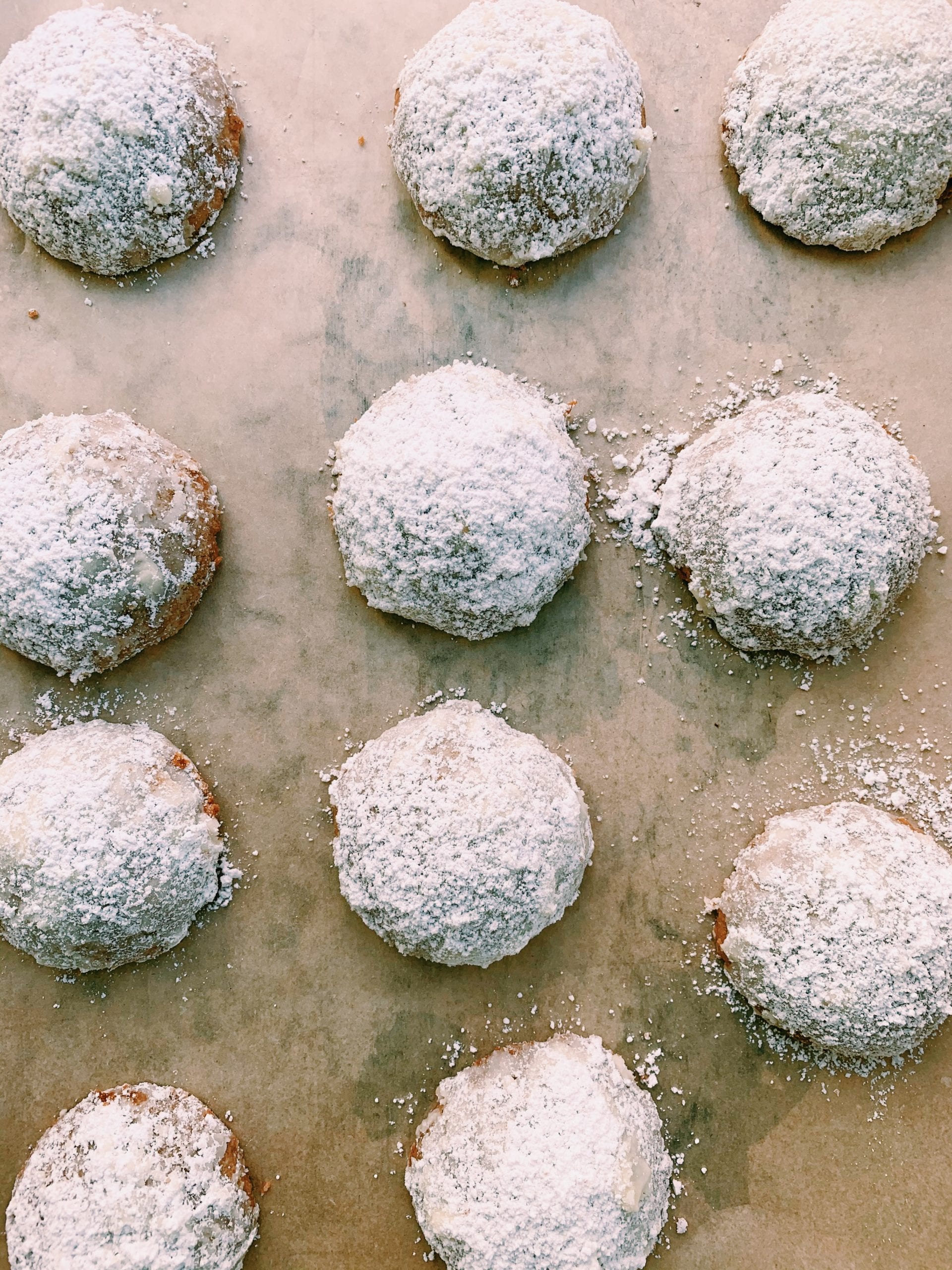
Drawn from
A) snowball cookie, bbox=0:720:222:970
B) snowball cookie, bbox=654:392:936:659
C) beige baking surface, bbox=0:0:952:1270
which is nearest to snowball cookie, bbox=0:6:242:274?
beige baking surface, bbox=0:0:952:1270

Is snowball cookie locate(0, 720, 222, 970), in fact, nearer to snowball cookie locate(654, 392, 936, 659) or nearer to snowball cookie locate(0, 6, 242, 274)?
snowball cookie locate(0, 6, 242, 274)

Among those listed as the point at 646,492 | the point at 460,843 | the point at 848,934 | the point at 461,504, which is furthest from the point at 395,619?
the point at 848,934

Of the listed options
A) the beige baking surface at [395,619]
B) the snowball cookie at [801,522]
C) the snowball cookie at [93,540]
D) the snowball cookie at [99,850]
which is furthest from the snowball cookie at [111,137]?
the snowball cookie at [801,522]

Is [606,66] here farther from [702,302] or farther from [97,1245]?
[97,1245]

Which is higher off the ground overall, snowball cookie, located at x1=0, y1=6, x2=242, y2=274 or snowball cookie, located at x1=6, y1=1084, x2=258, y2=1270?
snowball cookie, located at x1=0, y1=6, x2=242, y2=274

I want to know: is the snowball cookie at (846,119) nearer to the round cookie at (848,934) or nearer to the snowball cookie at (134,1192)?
the round cookie at (848,934)

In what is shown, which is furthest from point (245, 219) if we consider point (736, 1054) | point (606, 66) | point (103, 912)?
point (736, 1054)

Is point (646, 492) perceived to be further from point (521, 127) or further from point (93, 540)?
point (93, 540)
